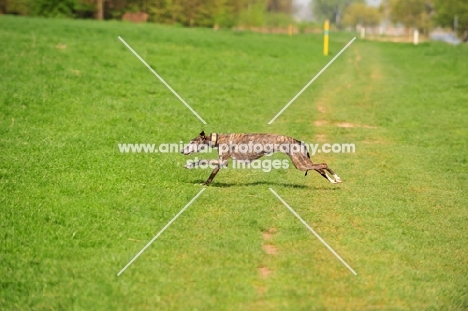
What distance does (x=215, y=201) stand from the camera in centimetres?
1066

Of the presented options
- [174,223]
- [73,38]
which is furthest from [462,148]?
[73,38]

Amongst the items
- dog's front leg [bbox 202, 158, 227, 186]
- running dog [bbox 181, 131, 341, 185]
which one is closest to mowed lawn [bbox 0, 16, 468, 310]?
dog's front leg [bbox 202, 158, 227, 186]

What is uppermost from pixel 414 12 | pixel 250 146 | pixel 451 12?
pixel 414 12

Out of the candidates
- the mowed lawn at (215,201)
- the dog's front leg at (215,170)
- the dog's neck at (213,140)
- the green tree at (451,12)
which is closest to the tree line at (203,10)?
the green tree at (451,12)

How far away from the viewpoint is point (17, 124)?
15375 mm

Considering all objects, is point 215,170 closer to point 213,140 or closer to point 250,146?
point 213,140

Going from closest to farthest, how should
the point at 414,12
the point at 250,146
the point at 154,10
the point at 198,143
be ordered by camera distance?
1. the point at 250,146
2. the point at 198,143
3. the point at 154,10
4. the point at 414,12

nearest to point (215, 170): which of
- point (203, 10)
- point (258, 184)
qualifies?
point (258, 184)

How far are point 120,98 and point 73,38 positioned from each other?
13205 millimetres

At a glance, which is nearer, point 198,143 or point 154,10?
point 198,143

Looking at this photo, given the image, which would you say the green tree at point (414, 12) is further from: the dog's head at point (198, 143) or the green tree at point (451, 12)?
the dog's head at point (198, 143)

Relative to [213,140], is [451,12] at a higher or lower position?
higher

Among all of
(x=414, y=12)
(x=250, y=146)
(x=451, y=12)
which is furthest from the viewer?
(x=414, y=12)

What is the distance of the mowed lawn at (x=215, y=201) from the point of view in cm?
741
